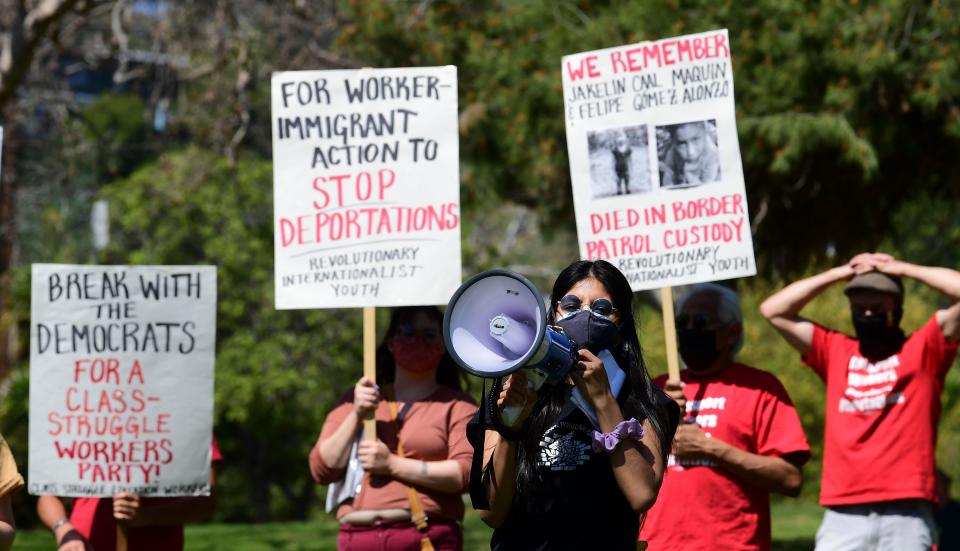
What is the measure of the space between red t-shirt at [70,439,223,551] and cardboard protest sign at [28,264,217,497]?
0.20 meters

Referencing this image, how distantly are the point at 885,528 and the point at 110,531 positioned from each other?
9.96ft

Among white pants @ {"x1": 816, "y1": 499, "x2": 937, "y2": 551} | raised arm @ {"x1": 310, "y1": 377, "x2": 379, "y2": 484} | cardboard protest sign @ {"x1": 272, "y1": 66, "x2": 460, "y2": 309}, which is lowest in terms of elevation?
white pants @ {"x1": 816, "y1": 499, "x2": 937, "y2": 551}

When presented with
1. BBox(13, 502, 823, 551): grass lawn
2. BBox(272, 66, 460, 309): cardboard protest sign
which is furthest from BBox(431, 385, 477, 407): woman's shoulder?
BBox(13, 502, 823, 551): grass lawn

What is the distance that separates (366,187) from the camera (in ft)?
19.1

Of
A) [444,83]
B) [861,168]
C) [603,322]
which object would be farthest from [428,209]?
[861,168]

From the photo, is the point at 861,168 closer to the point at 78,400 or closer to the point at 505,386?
the point at 78,400

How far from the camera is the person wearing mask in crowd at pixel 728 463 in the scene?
5023 mm

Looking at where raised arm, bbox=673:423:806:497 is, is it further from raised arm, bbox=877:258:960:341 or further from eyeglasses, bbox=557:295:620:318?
eyeglasses, bbox=557:295:620:318

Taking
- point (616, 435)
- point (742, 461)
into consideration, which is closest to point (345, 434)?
point (742, 461)

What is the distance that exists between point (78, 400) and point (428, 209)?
1607mm

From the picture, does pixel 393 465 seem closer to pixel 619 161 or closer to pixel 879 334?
pixel 619 161

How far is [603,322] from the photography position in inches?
129

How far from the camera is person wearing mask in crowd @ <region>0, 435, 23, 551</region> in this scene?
13.5 ft

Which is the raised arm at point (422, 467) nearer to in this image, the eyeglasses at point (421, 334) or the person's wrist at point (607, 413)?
the eyeglasses at point (421, 334)
